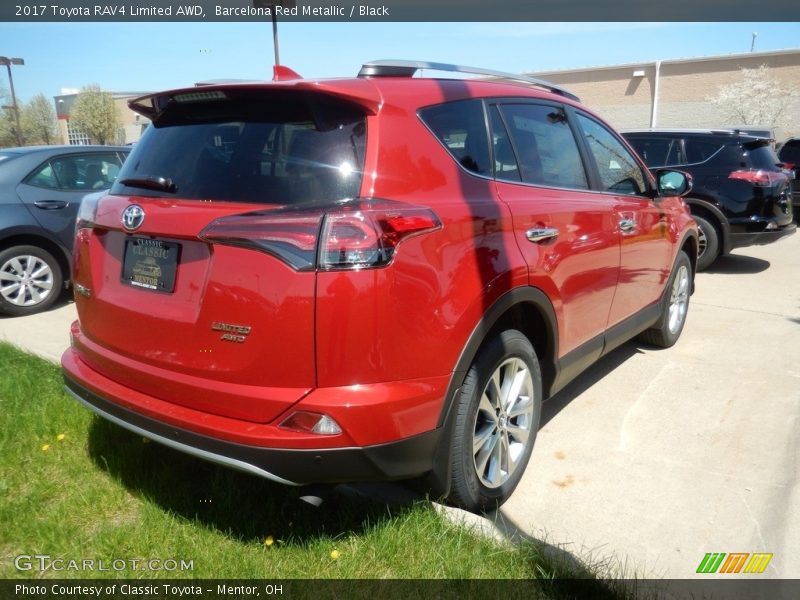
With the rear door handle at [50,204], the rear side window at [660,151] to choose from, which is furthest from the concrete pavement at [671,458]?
the rear side window at [660,151]

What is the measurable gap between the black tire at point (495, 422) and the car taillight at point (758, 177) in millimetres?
6114

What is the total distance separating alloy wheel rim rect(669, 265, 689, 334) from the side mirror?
0.78 meters

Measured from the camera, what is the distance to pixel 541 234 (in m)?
2.91

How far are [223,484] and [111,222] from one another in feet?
4.09

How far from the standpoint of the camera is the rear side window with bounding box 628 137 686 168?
27.4 ft

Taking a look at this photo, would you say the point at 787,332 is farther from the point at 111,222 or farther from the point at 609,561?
the point at 111,222

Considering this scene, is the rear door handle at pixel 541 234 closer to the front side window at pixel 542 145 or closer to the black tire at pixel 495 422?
the front side window at pixel 542 145

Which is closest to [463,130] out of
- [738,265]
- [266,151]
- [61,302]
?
[266,151]

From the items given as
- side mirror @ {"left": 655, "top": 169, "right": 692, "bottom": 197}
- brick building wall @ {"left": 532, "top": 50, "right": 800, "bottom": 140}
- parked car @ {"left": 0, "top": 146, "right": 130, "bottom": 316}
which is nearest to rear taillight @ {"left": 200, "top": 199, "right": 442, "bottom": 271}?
side mirror @ {"left": 655, "top": 169, "right": 692, "bottom": 197}

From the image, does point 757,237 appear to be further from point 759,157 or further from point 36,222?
point 36,222

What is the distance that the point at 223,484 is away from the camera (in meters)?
2.87

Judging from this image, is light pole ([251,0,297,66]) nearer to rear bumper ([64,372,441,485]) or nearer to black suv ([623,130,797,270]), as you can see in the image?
black suv ([623,130,797,270])

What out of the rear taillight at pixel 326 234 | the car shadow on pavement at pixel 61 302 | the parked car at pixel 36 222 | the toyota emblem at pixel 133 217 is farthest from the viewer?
the car shadow on pavement at pixel 61 302

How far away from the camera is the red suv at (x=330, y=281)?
2.11m
